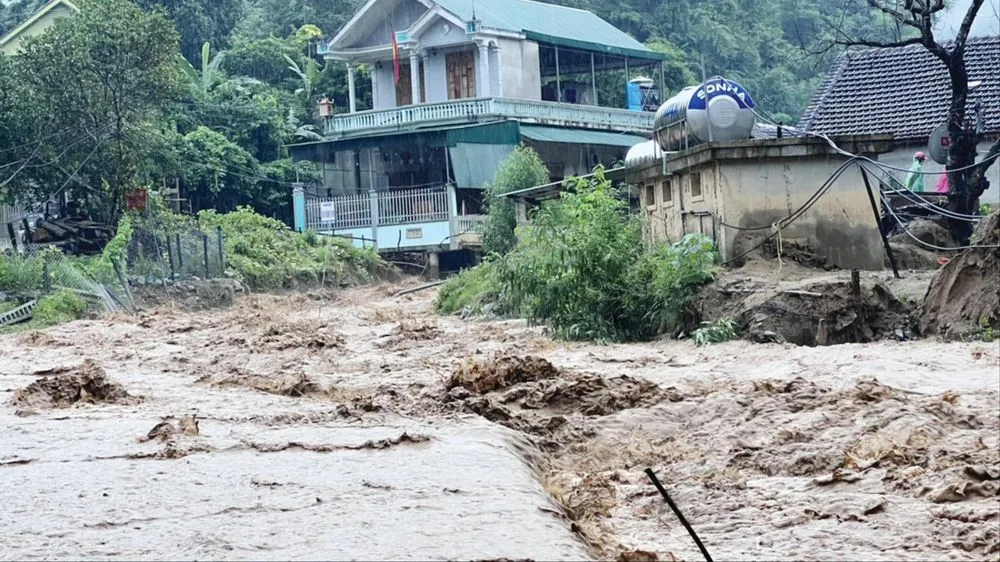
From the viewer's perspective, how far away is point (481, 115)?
36.7 meters

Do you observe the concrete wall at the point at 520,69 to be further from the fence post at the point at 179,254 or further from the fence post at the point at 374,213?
the fence post at the point at 179,254

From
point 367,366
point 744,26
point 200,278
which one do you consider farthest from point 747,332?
point 744,26

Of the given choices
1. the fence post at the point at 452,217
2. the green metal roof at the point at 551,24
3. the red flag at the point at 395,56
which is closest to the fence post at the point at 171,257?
the fence post at the point at 452,217

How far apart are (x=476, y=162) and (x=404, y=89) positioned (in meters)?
6.44

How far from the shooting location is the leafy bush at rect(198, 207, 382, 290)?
31.4 meters

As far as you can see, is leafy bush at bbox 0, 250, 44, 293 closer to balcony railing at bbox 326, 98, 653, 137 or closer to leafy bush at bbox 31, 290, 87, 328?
leafy bush at bbox 31, 290, 87, 328

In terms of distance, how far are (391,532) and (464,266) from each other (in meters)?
29.6

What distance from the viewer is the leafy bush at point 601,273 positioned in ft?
51.2

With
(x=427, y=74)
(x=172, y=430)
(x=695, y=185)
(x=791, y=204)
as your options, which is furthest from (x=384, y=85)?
(x=172, y=430)

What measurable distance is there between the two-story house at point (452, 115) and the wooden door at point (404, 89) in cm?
3

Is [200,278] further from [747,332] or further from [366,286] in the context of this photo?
[747,332]

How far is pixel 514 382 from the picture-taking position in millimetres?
11805

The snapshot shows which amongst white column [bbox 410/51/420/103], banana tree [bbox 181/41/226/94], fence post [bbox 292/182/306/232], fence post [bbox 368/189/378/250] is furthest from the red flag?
banana tree [bbox 181/41/226/94]

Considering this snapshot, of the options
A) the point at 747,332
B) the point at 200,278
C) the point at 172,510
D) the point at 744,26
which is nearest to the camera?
the point at 172,510
